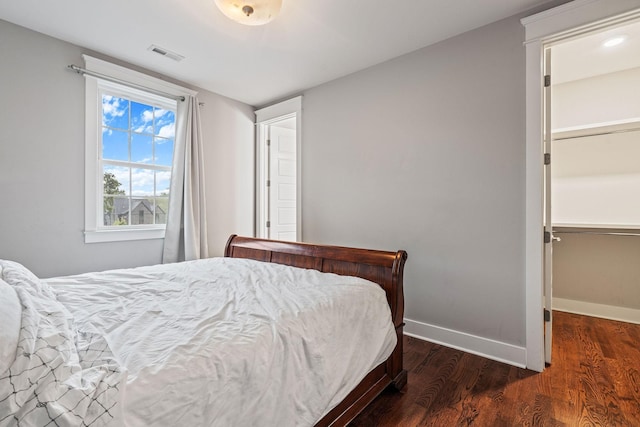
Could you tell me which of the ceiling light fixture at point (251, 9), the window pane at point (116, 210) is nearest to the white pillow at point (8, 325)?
the ceiling light fixture at point (251, 9)

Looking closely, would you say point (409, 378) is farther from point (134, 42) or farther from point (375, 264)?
point (134, 42)

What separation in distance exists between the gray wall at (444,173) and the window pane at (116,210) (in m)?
2.07

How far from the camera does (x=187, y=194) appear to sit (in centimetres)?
320

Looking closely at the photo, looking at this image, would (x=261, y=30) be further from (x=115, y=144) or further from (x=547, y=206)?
(x=547, y=206)

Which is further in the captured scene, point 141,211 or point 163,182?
point 163,182

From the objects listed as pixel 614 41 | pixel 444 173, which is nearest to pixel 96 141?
pixel 444 173

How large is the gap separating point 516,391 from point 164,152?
12.1ft

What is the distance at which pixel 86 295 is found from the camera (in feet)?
4.93

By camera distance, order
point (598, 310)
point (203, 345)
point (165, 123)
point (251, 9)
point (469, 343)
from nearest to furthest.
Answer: point (203, 345)
point (251, 9)
point (469, 343)
point (598, 310)
point (165, 123)

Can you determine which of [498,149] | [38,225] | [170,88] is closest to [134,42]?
[170,88]

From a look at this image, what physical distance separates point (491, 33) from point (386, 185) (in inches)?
56.0

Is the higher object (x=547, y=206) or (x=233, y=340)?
(x=547, y=206)

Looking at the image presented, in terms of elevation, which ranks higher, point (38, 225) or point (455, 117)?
point (455, 117)

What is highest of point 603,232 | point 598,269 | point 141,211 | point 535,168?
point 535,168
